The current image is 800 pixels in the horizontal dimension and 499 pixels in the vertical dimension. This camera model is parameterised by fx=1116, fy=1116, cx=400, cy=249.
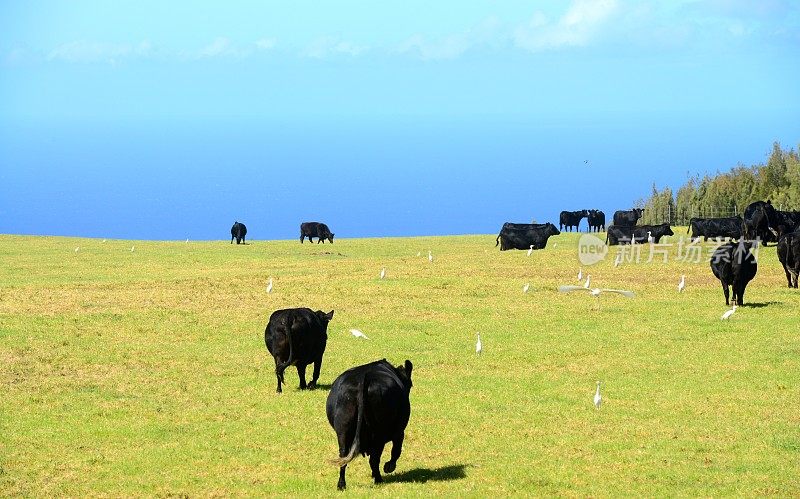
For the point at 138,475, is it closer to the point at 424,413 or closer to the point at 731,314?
the point at 424,413

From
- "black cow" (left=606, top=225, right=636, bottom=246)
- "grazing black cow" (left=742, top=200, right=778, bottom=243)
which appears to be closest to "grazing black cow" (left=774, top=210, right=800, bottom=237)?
"grazing black cow" (left=742, top=200, right=778, bottom=243)

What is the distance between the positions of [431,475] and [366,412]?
191 cm

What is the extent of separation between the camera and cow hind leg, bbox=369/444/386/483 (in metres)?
14.4

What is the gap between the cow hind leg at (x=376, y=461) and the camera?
568 inches

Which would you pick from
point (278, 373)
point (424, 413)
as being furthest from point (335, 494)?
point (278, 373)

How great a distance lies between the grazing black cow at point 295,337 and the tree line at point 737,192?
212ft

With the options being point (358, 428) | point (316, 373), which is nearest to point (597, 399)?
point (316, 373)

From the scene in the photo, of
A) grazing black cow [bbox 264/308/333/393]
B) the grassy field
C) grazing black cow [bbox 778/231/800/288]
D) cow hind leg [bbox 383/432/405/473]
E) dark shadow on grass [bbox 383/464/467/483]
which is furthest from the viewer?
grazing black cow [bbox 778/231/800/288]

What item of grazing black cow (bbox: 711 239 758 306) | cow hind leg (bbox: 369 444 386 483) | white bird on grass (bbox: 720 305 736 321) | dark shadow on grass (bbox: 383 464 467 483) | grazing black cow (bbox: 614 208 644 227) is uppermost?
grazing black cow (bbox: 614 208 644 227)

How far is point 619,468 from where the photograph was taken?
15.7 metres

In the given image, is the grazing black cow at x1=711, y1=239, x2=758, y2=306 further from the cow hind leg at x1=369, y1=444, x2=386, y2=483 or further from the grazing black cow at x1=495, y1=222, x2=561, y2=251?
the grazing black cow at x1=495, y1=222, x2=561, y2=251

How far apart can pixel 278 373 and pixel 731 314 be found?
50.8 ft

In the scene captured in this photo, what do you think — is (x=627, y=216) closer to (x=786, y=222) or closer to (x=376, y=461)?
(x=786, y=222)

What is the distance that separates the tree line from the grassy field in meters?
38.4
